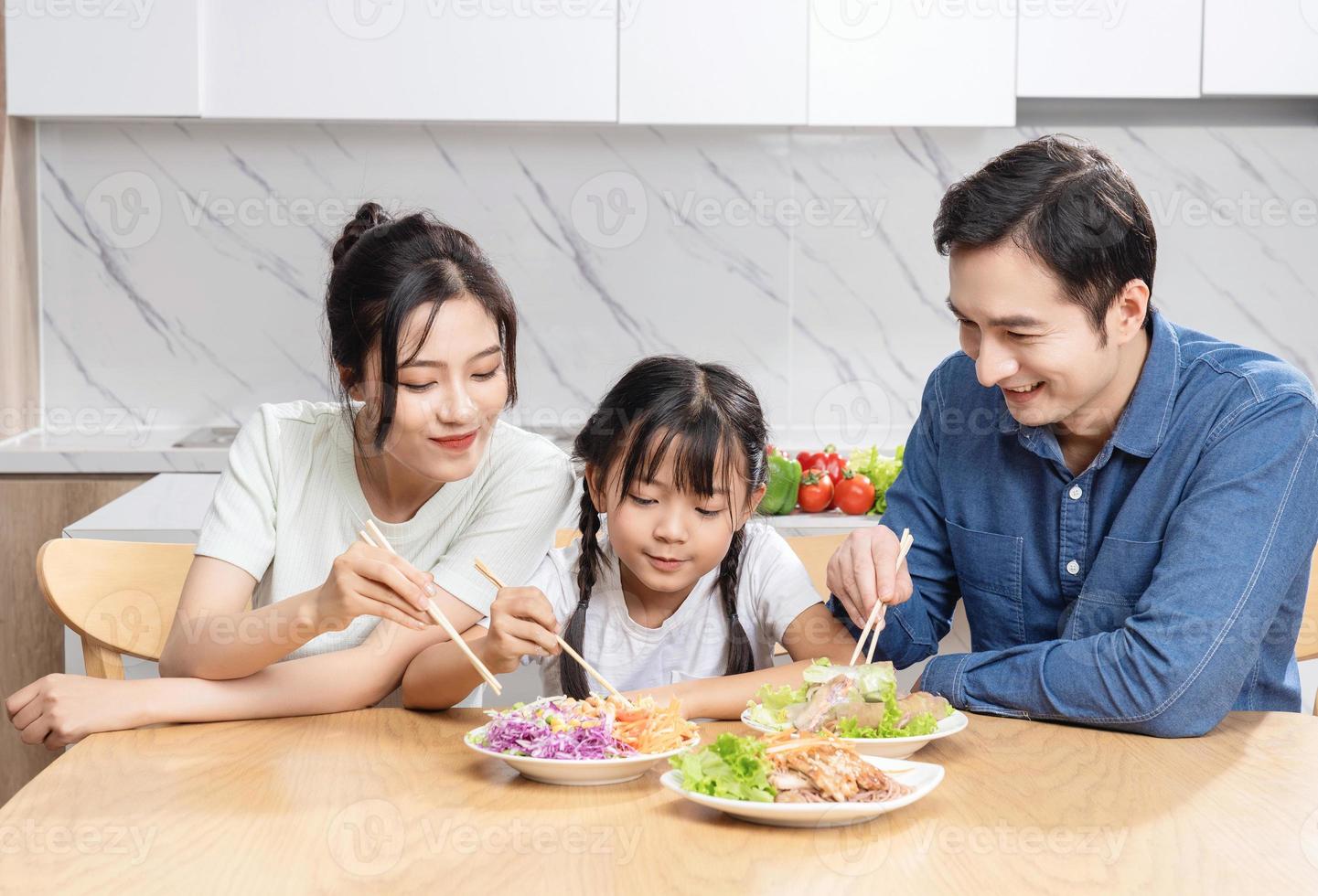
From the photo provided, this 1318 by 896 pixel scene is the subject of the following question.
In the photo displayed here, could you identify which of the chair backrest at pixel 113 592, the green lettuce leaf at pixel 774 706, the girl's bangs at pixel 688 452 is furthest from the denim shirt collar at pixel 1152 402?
the chair backrest at pixel 113 592

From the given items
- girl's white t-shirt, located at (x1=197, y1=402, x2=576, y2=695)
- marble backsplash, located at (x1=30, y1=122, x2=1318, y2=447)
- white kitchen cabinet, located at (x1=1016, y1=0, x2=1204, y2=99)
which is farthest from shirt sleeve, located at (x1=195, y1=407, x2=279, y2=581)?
white kitchen cabinet, located at (x1=1016, y1=0, x2=1204, y2=99)

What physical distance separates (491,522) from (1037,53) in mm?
2224

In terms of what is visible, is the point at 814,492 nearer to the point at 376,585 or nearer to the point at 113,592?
the point at 113,592

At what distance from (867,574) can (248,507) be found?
2.51ft

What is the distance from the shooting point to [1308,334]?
3.63 meters

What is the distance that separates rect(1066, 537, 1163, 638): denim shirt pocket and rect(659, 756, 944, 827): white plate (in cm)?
48

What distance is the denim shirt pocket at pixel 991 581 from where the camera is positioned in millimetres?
1599

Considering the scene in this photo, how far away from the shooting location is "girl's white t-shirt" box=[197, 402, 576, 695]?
5.27 ft

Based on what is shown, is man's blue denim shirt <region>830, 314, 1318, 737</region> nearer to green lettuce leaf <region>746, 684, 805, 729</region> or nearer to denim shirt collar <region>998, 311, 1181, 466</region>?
denim shirt collar <region>998, 311, 1181, 466</region>

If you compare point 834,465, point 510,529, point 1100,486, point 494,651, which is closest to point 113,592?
point 510,529

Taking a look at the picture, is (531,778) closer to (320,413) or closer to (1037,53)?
(320,413)

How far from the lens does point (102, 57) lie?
10.2 ft

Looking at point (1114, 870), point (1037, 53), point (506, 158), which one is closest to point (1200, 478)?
point (1114, 870)

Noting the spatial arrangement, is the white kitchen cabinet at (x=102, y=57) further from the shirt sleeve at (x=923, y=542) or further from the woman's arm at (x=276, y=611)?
the shirt sleeve at (x=923, y=542)
